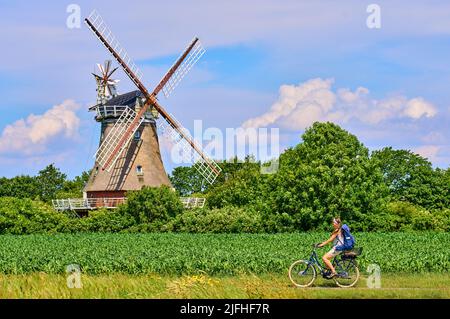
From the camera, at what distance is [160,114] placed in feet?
199

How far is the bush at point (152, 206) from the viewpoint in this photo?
5275cm

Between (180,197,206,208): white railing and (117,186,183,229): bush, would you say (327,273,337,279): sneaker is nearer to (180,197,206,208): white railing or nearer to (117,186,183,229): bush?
(117,186,183,229): bush

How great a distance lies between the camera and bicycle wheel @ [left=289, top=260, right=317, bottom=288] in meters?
20.3

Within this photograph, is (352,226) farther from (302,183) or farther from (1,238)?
(1,238)

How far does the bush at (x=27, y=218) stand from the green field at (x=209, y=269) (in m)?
10.7

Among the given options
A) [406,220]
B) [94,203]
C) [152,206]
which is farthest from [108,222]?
[406,220]

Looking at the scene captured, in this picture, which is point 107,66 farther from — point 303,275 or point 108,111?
point 303,275

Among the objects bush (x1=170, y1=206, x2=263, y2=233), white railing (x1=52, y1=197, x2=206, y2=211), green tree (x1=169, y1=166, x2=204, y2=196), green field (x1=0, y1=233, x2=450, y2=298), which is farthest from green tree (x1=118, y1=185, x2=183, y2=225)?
green tree (x1=169, y1=166, x2=204, y2=196)

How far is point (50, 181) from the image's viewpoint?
338 ft

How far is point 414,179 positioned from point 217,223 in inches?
1401

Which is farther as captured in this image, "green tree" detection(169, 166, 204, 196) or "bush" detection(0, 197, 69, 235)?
"green tree" detection(169, 166, 204, 196)

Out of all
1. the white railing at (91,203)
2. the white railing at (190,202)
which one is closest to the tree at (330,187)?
the white railing at (190,202)

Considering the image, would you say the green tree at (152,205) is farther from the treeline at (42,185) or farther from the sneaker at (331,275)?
the treeline at (42,185)
